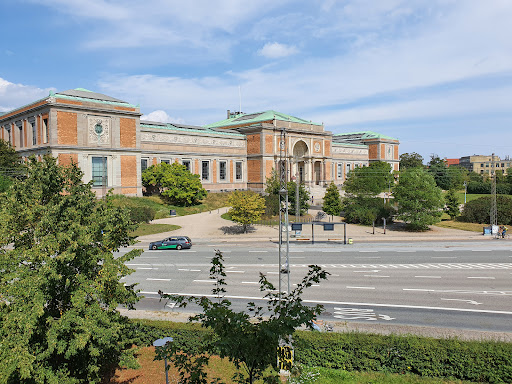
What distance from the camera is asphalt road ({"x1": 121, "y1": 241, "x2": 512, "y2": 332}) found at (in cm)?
1761

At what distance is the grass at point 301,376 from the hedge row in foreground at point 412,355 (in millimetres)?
336

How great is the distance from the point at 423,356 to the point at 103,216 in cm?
1114

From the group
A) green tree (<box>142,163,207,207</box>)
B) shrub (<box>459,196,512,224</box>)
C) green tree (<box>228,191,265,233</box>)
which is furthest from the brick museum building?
shrub (<box>459,196,512,224</box>)

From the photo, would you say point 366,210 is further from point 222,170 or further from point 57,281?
point 57,281

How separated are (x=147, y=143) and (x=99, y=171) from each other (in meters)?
10.9

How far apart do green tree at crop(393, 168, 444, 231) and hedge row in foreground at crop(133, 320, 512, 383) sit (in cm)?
3228

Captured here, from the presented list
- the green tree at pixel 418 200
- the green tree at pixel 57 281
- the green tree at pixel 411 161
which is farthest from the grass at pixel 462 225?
the green tree at pixel 411 161

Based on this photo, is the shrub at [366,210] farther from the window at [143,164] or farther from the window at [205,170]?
the window at [143,164]

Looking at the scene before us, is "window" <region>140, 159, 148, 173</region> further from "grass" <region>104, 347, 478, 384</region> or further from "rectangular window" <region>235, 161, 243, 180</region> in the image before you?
"grass" <region>104, 347, 478, 384</region>

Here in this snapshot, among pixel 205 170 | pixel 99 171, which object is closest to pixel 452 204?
pixel 205 170

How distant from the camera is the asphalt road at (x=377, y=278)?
693 inches

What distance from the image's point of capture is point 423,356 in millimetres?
12117

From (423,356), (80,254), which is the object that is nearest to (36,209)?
(80,254)

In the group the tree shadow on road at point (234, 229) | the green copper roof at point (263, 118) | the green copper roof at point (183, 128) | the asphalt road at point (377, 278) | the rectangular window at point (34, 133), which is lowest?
the asphalt road at point (377, 278)
